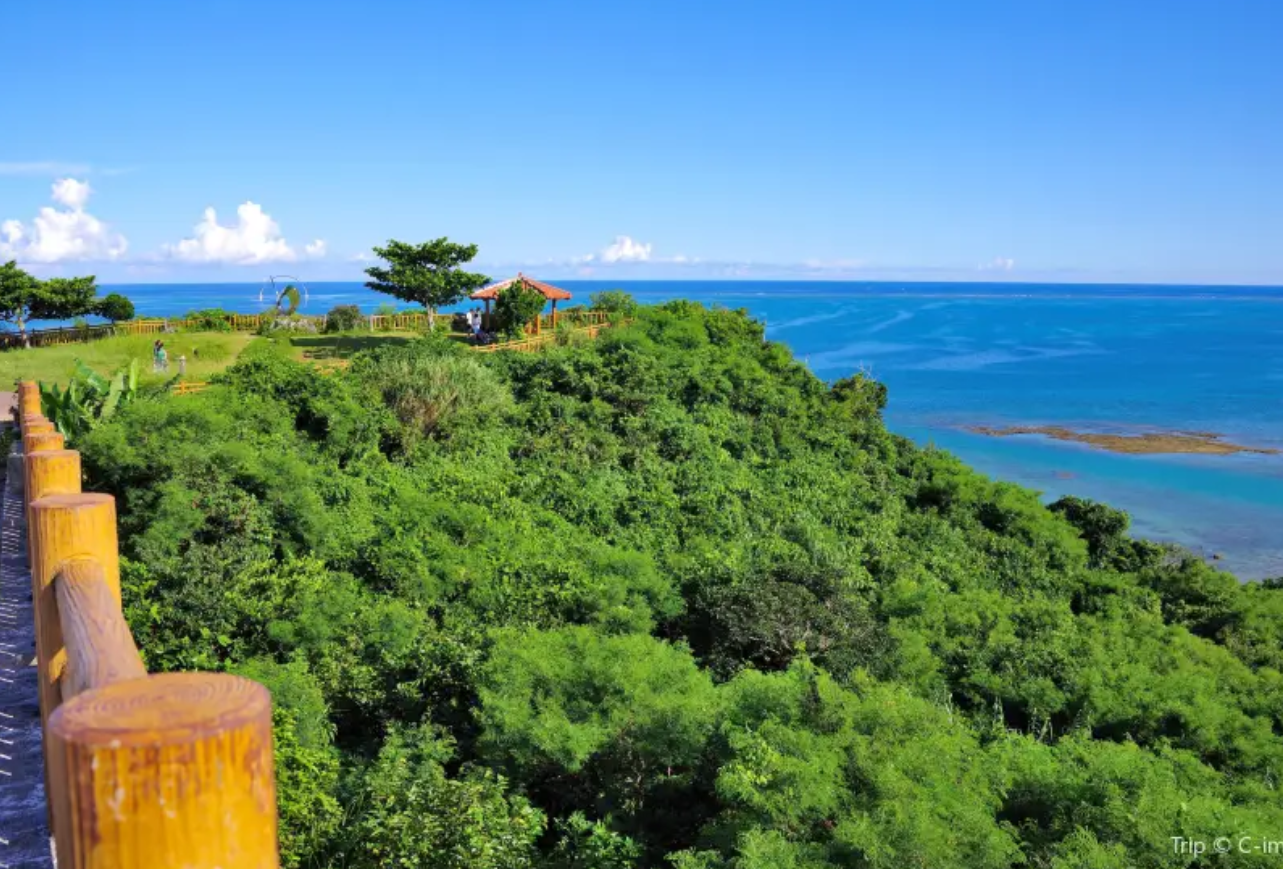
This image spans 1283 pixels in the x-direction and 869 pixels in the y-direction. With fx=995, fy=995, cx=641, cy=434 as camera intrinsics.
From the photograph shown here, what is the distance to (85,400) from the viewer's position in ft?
57.2

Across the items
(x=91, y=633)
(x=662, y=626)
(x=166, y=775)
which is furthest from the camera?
(x=662, y=626)

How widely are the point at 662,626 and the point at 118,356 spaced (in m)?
22.1

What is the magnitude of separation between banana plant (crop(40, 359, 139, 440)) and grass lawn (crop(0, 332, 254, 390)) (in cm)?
772

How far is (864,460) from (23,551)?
68.8 feet

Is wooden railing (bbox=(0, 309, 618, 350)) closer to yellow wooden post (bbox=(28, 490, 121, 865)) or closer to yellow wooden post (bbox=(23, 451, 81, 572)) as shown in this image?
yellow wooden post (bbox=(23, 451, 81, 572))

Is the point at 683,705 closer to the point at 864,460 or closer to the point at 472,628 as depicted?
the point at 472,628

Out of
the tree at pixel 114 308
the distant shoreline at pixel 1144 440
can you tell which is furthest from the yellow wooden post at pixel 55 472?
the distant shoreline at pixel 1144 440

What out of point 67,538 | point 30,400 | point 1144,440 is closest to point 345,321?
point 30,400

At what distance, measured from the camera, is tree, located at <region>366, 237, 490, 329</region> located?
30.9m

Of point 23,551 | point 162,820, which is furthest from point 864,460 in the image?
point 162,820

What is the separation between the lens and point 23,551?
27.8ft

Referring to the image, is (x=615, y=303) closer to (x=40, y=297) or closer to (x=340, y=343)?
(x=340, y=343)

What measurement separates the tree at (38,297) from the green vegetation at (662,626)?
53.4 ft

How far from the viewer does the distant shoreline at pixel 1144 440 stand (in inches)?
1721
